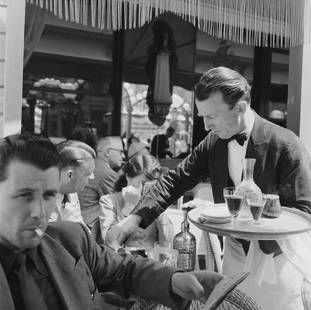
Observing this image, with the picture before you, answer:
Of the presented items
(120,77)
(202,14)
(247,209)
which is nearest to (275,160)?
(247,209)

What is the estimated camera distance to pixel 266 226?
2.10m

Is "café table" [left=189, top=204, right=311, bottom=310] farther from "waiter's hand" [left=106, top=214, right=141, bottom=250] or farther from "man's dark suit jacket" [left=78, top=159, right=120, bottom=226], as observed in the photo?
"man's dark suit jacket" [left=78, top=159, right=120, bottom=226]

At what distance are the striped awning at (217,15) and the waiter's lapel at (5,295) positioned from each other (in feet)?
7.83

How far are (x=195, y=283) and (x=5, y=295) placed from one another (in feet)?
1.70

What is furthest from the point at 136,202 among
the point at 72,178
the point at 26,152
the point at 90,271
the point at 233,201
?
the point at 26,152

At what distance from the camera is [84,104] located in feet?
23.1

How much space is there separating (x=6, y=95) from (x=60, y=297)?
79.5 inches

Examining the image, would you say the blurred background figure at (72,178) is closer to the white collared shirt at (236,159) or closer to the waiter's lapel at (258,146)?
the white collared shirt at (236,159)

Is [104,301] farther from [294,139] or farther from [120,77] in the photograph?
Result: [120,77]

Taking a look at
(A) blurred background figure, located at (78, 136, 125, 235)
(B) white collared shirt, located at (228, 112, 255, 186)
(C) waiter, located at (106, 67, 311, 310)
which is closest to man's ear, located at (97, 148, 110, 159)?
(A) blurred background figure, located at (78, 136, 125, 235)

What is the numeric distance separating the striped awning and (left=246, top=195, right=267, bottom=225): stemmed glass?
6.08 feet

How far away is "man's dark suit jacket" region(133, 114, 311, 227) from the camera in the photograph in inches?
85.6

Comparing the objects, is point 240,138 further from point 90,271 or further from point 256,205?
point 90,271

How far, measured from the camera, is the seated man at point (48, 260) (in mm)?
1259
